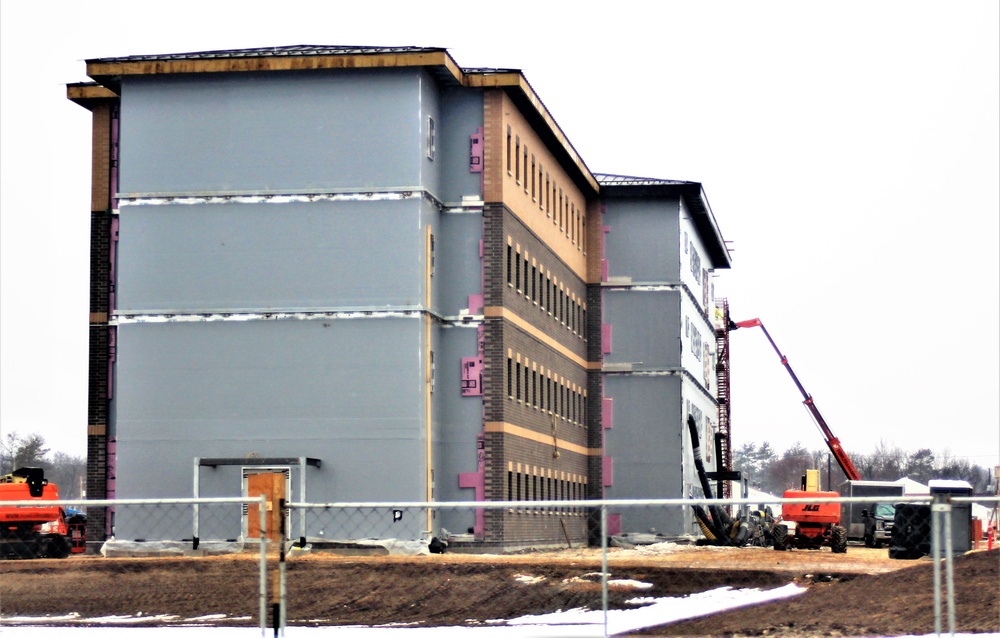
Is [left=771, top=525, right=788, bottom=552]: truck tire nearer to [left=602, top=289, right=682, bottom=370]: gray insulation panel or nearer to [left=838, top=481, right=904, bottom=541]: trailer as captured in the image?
[left=838, top=481, right=904, bottom=541]: trailer

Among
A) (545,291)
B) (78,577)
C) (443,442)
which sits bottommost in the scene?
(78,577)

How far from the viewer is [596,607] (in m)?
27.0

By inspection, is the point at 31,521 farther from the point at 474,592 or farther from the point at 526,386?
the point at 474,592

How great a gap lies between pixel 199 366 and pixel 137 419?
246 cm

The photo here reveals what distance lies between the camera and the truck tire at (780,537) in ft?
190

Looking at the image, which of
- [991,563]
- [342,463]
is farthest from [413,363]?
[991,563]

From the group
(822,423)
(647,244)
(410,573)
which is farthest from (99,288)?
(822,423)

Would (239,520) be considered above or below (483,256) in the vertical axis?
Answer: below

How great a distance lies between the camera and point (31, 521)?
4966 cm

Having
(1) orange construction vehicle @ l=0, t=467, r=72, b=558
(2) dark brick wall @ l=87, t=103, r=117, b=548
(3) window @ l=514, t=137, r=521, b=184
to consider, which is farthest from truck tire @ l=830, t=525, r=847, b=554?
(1) orange construction vehicle @ l=0, t=467, r=72, b=558

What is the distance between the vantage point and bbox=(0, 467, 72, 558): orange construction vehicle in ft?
159

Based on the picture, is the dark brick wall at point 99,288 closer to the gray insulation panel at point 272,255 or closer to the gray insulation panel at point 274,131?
the gray insulation panel at point 274,131

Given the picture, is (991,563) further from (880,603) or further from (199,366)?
(199,366)

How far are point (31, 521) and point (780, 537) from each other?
2658 cm
